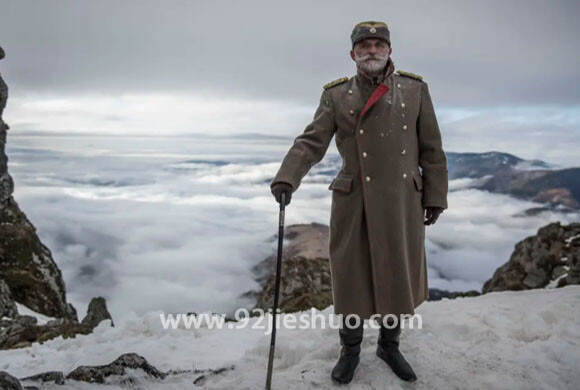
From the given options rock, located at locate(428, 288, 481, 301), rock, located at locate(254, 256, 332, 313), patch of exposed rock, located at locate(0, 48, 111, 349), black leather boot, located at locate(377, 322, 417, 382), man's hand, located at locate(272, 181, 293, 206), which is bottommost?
patch of exposed rock, located at locate(0, 48, 111, 349)

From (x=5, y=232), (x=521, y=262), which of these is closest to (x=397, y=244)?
(x=521, y=262)

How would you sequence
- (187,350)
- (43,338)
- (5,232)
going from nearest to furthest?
1. (187,350)
2. (43,338)
3. (5,232)

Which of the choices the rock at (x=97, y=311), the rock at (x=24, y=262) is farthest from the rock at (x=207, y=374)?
the rock at (x=24, y=262)

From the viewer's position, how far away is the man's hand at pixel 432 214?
4625 millimetres

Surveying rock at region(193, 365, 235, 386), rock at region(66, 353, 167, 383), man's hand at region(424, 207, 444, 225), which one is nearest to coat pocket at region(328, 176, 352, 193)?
man's hand at region(424, 207, 444, 225)

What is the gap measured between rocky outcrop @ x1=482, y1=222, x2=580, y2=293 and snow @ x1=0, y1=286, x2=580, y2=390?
4.86m

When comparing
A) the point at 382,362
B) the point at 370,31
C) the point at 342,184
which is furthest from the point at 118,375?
the point at 370,31

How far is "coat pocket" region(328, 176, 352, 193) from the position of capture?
14.5 feet

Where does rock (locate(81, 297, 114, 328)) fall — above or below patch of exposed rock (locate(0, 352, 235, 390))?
below

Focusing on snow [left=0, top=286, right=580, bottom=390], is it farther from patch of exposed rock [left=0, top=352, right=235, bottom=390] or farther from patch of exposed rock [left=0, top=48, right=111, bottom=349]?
patch of exposed rock [left=0, top=48, right=111, bottom=349]

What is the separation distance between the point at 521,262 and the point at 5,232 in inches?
1448

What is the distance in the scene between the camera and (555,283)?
10.7 m

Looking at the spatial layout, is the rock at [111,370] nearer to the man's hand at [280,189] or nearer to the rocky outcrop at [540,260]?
the man's hand at [280,189]

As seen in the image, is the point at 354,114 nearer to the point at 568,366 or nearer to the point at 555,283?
the point at 568,366
